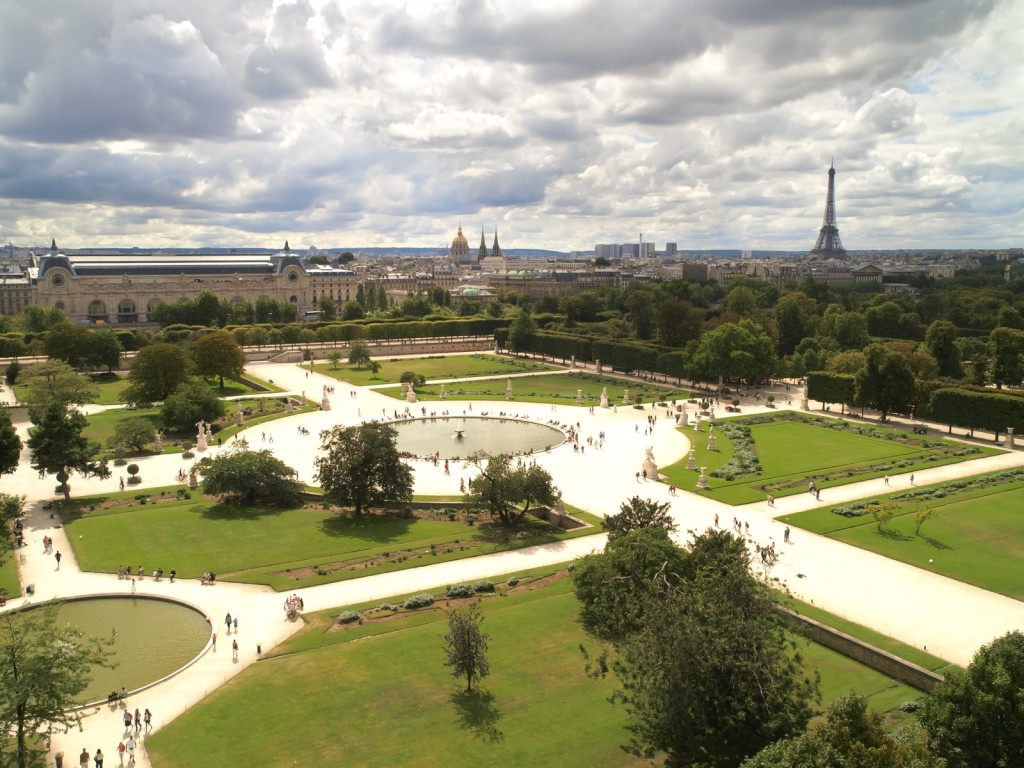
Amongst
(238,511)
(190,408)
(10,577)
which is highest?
(190,408)

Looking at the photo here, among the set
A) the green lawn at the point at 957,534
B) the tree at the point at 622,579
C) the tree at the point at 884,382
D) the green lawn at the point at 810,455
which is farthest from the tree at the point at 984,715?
the tree at the point at 884,382

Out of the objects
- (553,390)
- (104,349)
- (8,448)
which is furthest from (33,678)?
(104,349)

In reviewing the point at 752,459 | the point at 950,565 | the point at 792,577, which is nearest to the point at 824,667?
the point at 792,577

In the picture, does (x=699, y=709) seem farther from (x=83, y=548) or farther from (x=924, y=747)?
(x=83, y=548)

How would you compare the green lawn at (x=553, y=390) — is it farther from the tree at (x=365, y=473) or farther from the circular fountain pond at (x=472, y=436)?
the tree at (x=365, y=473)

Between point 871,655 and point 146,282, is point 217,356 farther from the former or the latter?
point 146,282
